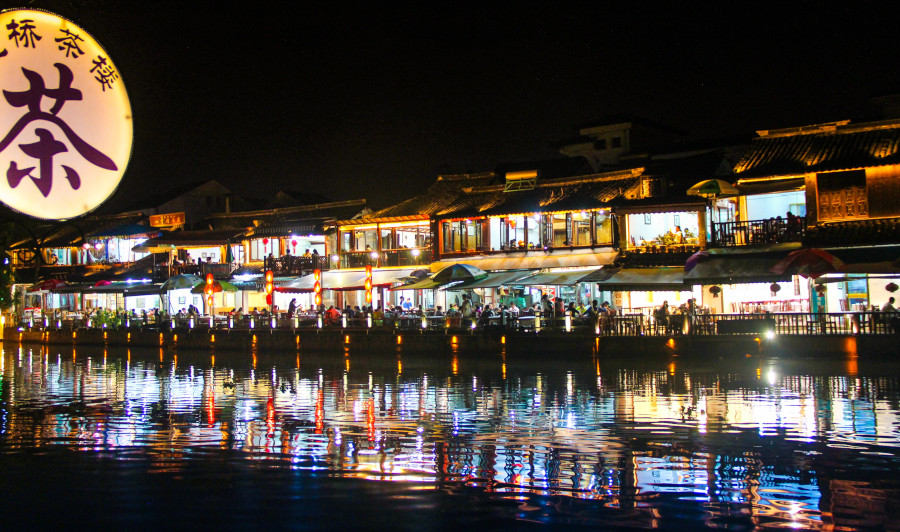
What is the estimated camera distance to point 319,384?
2142 cm

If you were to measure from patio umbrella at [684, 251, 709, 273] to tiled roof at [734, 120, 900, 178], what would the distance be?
10.6 ft

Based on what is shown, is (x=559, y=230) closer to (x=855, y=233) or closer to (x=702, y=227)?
(x=702, y=227)

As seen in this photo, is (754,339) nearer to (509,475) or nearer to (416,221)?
(509,475)

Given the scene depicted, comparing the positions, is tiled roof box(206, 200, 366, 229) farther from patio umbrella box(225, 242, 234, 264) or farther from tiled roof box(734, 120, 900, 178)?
tiled roof box(734, 120, 900, 178)

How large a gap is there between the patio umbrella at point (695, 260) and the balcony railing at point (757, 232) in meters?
0.92

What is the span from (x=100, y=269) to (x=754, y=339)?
4328 cm

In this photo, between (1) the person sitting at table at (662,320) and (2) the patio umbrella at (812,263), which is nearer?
(2) the patio umbrella at (812,263)

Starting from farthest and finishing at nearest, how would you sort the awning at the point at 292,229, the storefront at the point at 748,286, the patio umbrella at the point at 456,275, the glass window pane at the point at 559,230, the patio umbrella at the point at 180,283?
the awning at the point at 292,229 < the patio umbrella at the point at 180,283 < the glass window pane at the point at 559,230 < the patio umbrella at the point at 456,275 < the storefront at the point at 748,286

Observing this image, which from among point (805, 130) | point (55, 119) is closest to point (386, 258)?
point (805, 130)

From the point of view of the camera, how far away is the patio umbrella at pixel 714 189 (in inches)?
1145

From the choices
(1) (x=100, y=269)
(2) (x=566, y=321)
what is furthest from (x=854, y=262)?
(1) (x=100, y=269)

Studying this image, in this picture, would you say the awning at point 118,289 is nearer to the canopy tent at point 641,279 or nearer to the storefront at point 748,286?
the canopy tent at point 641,279

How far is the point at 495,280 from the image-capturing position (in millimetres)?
33281

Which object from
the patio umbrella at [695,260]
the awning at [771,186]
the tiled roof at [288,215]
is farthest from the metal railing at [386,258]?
the awning at [771,186]
